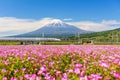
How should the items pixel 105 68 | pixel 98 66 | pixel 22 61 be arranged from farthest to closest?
pixel 22 61
pixel 98 66
pixel 105 68

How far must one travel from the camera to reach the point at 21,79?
4848mm

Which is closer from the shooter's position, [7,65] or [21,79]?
[21,79]

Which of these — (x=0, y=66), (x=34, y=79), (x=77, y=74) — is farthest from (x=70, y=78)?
(x=0, y=66)

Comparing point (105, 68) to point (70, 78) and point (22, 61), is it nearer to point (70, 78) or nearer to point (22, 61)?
point (70, 78)

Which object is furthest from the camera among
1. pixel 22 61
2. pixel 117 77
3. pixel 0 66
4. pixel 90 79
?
pixel 22 61

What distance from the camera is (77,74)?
4.91 metres

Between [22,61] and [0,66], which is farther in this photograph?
[22,61]

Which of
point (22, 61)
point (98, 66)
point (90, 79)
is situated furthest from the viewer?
point (22, 61)

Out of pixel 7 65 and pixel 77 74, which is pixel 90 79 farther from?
pixel 7 65

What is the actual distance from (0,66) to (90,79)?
10.0ft

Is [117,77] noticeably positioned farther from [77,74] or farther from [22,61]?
[22,61]

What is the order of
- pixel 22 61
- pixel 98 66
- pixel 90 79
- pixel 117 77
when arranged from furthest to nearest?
1. pixel 22 61
2. pixel 98 66
3. pixel 117 77
4. pixel 90 79

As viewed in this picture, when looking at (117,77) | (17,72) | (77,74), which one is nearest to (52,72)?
(17,72)

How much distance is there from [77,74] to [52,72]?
1165 millimetres
